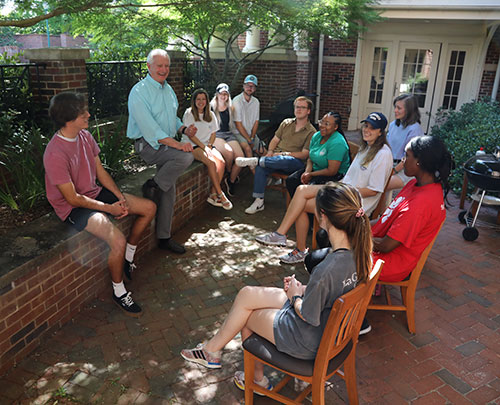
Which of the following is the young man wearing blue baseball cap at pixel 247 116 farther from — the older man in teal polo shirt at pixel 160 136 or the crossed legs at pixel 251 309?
the crossed legs at pixel 251 309

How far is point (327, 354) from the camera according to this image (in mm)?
2117

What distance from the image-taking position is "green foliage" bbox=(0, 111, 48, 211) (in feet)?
11.8

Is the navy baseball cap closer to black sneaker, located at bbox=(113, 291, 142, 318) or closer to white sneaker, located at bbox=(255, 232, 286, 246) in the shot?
white sneaker, located at bbox=(255, 232, 286, 246)

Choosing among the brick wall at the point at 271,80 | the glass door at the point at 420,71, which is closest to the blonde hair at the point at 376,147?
the brick wall at the point at 271,80

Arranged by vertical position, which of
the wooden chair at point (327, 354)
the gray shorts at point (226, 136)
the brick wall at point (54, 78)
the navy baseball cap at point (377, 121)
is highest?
the brick wall at point (54, 78)

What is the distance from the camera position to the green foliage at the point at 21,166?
11.8ft

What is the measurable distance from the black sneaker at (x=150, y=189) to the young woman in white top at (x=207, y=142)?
0.99 meters

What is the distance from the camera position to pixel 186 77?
7996mm

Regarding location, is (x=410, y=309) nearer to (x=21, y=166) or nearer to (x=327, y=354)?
(x=327, y=354)

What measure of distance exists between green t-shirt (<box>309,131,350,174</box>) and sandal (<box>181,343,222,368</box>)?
2.72 m

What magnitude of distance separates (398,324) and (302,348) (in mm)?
1515

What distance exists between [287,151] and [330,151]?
3.34 feet

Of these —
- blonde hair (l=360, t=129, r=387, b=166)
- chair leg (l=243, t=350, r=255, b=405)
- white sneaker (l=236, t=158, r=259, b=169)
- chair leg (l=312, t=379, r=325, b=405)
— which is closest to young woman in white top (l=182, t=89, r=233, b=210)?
white sneaker (l=236, t=158, r=259, b=169)

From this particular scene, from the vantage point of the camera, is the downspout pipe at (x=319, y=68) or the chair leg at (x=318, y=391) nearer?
the chair leg at (x=318, y=391)
